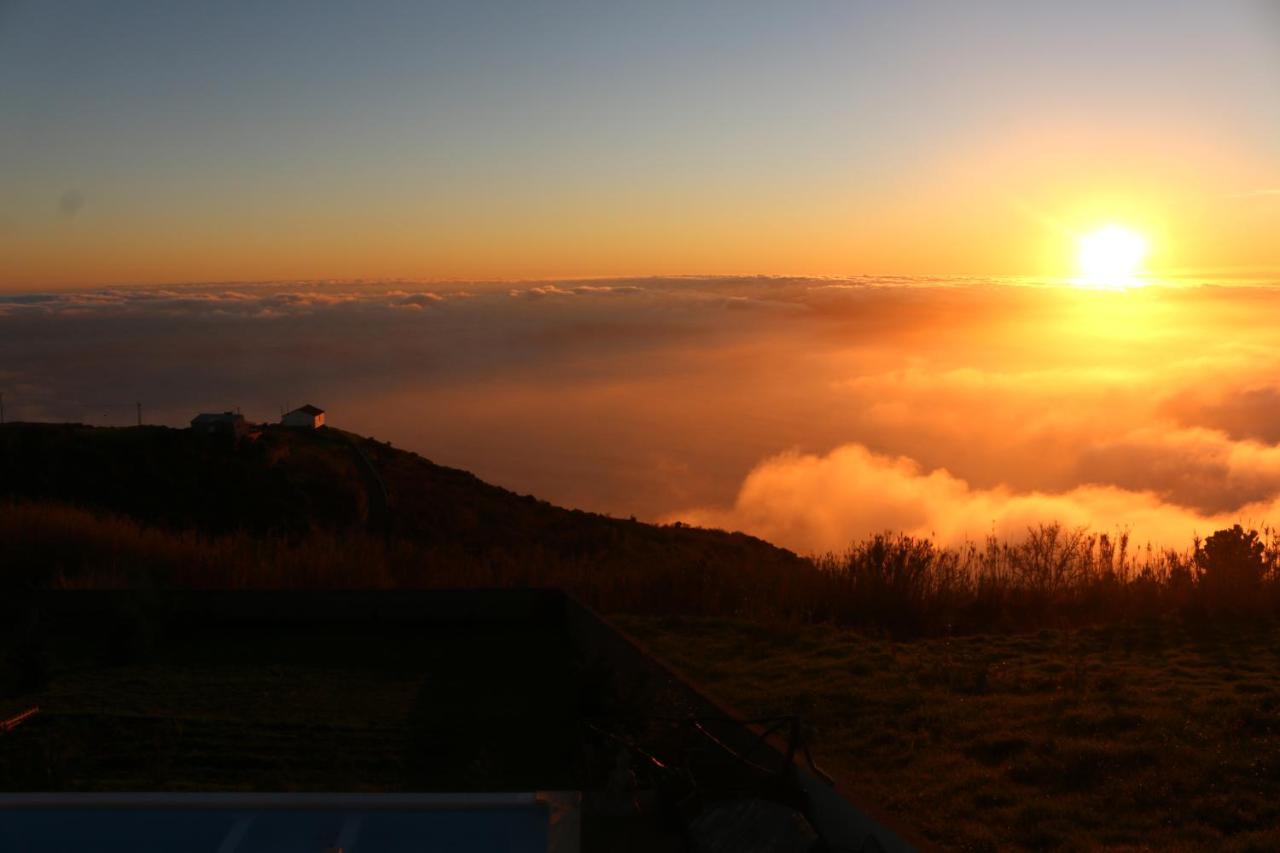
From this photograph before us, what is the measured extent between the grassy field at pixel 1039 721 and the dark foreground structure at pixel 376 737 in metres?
0.68

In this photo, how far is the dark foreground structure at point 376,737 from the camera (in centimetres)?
237

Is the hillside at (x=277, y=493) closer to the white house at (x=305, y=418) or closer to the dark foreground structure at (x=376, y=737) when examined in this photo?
the white house at (x=305, y=418)

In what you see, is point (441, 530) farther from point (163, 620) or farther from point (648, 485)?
point (648, 485)

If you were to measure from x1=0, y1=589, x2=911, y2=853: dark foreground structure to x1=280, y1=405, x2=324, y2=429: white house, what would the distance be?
141 feet

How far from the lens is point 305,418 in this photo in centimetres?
5034

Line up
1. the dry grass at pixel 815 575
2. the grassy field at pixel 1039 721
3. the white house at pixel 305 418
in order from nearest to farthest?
the grassy field at pixel 1039 721
the dry grass at pixel 815 575
the white house at pixel 305 418

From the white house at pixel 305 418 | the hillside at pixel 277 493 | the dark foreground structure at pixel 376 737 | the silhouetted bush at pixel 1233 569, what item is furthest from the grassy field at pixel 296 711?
the white house at pixel 305 418

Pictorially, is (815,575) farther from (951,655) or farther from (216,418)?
(216,418)

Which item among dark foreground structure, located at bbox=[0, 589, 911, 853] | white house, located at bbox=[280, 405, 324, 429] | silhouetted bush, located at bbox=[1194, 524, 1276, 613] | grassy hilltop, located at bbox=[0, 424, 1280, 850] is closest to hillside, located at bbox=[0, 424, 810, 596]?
white house, located at bbox=[280, 405, 324, 429]

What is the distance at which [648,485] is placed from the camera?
135 metres

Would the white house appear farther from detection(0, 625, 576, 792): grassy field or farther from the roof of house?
detection(0, 625, 576, 792): grassy field

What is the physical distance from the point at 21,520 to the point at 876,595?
767cm

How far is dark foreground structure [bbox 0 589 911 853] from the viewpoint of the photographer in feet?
7.79

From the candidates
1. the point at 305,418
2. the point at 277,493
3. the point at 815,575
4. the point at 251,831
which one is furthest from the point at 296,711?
the point at 305,418
